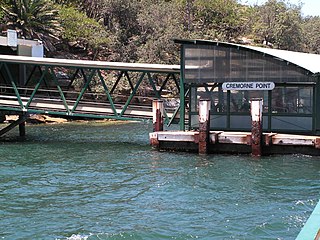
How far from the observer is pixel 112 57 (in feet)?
190

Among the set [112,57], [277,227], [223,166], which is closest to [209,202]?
[277,227]

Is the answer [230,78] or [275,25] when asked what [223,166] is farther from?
[275,25]

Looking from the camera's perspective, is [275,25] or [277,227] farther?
[275,25]

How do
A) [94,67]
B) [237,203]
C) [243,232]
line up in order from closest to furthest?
[243,232], [237,203], [94,67]

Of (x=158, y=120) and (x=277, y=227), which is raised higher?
(x=158, y=120)

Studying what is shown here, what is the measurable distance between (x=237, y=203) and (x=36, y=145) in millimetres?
16223

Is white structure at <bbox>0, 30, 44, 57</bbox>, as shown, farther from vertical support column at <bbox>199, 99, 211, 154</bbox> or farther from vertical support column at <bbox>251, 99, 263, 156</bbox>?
vertical support column at <bbox>251, 99, 263, 156</bbox>

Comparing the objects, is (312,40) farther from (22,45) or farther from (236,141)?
(236,141)

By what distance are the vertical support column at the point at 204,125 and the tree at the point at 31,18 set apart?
28196mm

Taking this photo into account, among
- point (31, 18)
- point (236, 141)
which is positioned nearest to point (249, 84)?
point (236, 141)

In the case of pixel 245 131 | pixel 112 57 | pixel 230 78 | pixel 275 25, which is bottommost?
pixel 245 131

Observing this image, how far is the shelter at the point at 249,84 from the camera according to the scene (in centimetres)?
2251

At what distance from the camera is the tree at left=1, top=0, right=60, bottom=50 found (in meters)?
46.2

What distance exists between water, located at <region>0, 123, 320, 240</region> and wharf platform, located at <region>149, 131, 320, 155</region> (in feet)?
1.78
